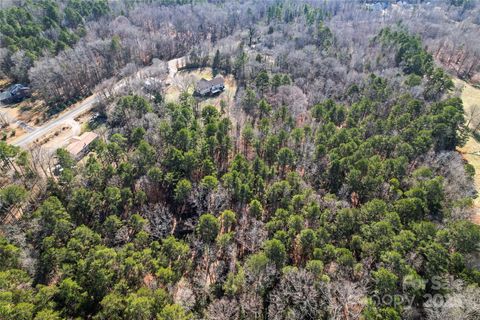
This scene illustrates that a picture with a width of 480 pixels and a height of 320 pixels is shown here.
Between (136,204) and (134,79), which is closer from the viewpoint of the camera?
(136,204)

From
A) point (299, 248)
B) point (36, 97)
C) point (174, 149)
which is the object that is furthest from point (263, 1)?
point (299, 248)

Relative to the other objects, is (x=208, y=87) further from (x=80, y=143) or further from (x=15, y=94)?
(x=15, y=94)

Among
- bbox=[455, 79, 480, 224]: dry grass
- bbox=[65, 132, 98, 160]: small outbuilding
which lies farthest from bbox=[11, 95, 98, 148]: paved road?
bbox=[455, 79, 480, 224]: dry grass

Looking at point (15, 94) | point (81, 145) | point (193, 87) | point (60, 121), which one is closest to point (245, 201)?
point (81, 145)

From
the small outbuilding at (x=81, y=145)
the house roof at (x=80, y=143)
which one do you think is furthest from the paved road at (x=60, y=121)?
the house roof at (x=80, y=143)

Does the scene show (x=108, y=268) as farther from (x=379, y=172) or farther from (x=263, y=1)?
(x=263, y=1)

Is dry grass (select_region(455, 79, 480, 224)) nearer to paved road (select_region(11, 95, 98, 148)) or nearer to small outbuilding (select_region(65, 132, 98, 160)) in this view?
small outbuilding (select_region(65, 132, 98, 160))

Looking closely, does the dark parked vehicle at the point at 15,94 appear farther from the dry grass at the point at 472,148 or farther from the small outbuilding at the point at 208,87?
the dry grass at the point at 472,148
